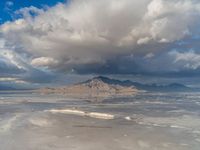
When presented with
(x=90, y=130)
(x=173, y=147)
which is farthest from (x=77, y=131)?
(x=173, y=147)

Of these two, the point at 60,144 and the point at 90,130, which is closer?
the point at 60,144

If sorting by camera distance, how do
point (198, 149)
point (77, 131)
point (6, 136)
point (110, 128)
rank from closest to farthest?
point (198, 149) < point (6, 136) < point (77, 131) < point (110, 128)

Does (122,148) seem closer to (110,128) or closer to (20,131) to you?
(110,128)

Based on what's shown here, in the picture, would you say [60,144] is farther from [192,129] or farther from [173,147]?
[192,129]

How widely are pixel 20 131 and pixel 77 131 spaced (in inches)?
313

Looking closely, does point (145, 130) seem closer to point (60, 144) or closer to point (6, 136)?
point (60, 144)

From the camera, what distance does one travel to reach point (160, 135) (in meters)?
35.2

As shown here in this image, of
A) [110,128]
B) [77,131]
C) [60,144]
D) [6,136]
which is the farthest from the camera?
[110,128]

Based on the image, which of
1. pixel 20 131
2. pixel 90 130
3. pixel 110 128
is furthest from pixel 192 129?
pixel 20 131

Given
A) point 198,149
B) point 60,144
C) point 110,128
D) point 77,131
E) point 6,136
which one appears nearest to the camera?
point 198,149

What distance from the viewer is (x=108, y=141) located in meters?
31.4

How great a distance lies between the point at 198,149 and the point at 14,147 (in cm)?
1869

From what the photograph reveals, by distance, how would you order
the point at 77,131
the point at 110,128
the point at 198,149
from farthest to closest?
the point at 110,128 < the point at 77,131 < the point at 198,149

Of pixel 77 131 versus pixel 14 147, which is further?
pixel 77 131
